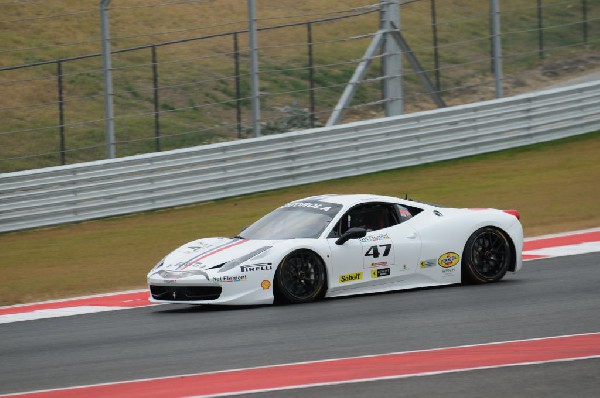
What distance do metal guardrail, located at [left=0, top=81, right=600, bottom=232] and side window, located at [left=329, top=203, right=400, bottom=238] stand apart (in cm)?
861

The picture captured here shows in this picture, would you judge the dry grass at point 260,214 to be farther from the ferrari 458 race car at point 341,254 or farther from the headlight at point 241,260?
the headlight at point 241,260

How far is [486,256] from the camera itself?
12727mm

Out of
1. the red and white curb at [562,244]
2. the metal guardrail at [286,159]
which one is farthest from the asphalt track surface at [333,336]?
the metal guardrail at [286,159]

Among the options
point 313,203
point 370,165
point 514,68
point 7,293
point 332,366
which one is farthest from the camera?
point 514,68

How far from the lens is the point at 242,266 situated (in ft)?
37.4

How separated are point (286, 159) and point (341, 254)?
978 centimetres

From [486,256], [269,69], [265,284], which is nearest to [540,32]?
[269,69]

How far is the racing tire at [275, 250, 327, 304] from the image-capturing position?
456 inches

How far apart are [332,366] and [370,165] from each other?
14.0m

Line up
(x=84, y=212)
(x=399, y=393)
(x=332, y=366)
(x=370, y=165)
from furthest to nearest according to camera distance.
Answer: (x=370, y=165), (x=84, y=212), (x=332, y=366), (x=399, y=393)

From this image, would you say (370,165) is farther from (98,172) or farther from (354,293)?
(354,293)

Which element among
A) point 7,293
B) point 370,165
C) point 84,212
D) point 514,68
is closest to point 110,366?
point 7,293

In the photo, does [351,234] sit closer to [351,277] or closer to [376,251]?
[376,251]

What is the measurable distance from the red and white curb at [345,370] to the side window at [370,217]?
356cm
